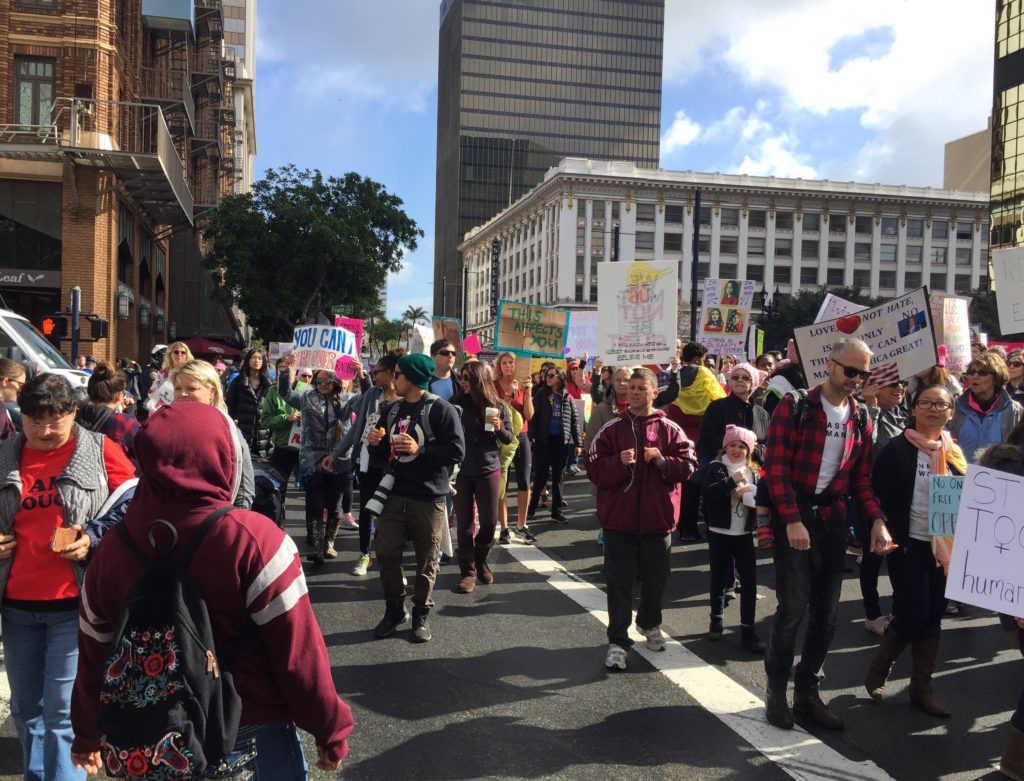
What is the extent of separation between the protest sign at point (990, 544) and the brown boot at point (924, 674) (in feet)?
3.77

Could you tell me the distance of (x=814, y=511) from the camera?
436 cm

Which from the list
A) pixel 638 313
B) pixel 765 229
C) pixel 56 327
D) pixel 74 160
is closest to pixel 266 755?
pixel 638 313

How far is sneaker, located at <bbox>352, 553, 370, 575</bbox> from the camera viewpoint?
7457 millimetres

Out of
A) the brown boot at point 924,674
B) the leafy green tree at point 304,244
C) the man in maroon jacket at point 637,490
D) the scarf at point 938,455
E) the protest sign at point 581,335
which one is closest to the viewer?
the scarf at point 938,455

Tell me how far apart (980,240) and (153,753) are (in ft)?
364

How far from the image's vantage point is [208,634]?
2029mm

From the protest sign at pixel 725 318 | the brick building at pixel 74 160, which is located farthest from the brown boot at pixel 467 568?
the brick building at pixel 74 160

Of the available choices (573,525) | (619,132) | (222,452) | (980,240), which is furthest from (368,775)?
(619,132)

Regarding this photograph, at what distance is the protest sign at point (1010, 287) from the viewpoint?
8.50m

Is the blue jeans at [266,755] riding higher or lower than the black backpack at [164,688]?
lower

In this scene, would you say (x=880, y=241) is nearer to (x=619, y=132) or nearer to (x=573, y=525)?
(x=619, y=132)

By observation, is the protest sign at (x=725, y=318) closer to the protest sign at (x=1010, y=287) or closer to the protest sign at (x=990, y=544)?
the protest sign at (x=1010, y=287)

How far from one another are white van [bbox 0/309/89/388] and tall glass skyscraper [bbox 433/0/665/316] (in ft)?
379

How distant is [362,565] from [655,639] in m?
3.00
